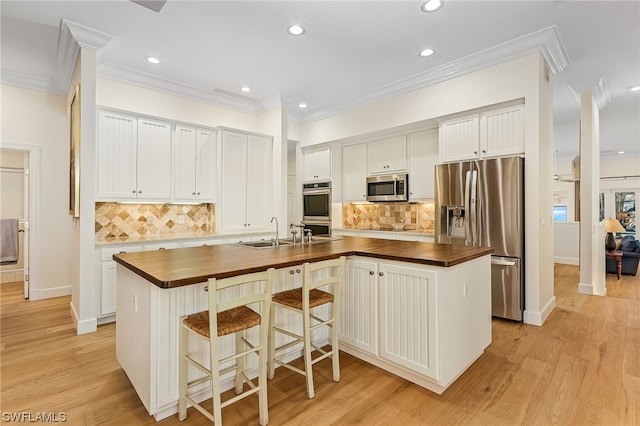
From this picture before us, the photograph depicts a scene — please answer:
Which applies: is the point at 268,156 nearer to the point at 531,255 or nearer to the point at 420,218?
the point at 420,218

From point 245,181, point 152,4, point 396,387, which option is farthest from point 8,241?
point 396,387

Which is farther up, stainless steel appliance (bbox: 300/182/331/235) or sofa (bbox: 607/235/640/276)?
stainless steel appliance (bbox: 300/182/331/235)

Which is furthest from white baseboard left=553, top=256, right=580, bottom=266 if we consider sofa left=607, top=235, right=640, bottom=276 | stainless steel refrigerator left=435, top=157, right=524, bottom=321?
stainless steel refrigerator left=435, top=157, right=524, bottom=321

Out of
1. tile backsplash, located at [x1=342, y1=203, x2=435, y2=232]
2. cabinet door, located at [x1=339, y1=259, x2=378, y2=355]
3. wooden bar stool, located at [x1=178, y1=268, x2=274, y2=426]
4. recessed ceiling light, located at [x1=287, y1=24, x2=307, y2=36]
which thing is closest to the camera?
wooden bar stool, located at [x1=178, y1=268, x2=274, y2=426]

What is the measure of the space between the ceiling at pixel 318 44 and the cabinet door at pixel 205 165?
0.64m

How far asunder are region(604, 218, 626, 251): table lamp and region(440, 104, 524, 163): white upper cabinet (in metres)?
3.81

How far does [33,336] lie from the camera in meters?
3.08

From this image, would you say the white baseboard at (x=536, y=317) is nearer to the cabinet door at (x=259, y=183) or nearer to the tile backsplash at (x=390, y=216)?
the tile backsplash at (x=390, y=216)

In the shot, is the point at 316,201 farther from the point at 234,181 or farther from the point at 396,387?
the point at 396,387

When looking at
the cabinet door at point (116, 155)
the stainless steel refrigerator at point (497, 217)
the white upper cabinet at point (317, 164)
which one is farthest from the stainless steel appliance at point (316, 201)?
the cabinet door at point (116, 155)

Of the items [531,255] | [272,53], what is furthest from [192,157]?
[531,255]

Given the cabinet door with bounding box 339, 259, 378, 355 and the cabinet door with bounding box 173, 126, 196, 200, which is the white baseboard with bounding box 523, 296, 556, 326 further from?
the cabinet door with bounding box 173, 126, 196, 200

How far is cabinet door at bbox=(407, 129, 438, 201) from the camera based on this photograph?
176 inches

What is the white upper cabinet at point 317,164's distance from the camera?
225 inches
